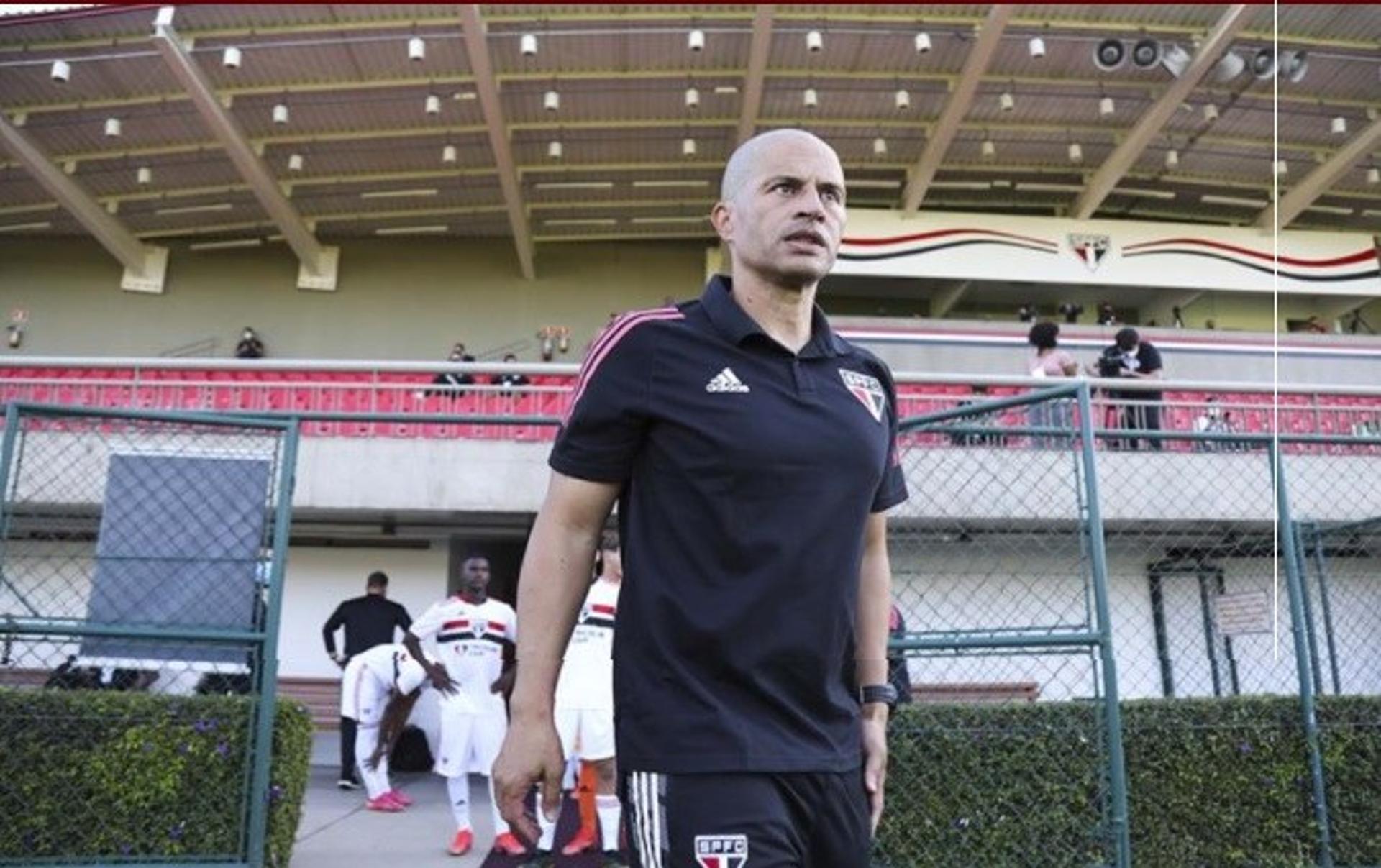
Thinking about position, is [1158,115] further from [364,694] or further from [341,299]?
[364,694]

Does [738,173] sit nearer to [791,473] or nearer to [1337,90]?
[791,473]

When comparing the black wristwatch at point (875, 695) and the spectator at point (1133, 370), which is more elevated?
the spectator at point (1133, 370)

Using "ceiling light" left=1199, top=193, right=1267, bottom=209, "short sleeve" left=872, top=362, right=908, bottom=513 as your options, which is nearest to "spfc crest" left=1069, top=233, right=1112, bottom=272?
"ceiling light" left=1199, top=193, right=1267, bottom=209

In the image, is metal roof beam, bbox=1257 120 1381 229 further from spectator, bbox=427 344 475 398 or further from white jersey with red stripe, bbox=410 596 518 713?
white jersey with red stripe, bbox=410 596 518 713

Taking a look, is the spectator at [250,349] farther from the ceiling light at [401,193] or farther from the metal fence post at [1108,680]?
the metal fence post at [1108,680]

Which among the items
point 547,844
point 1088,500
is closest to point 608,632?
point 547,844

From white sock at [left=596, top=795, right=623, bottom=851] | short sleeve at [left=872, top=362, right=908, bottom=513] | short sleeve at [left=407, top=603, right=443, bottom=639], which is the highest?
short sleeve at [left=872, top=362, right=908, bottom=513]

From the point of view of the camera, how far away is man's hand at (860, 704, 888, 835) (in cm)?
195

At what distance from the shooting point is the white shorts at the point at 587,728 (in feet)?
20.9

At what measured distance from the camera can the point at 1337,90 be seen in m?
19.6

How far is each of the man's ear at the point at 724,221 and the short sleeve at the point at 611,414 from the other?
260 millimetres

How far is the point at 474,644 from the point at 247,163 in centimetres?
1513

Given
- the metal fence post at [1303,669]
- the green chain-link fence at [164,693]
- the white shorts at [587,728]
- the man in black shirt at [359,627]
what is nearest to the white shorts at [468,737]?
the white shorts at [587,728]

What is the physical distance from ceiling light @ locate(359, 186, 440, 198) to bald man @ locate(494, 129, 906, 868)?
21073mm
